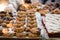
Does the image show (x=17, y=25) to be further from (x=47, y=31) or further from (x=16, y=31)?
(x=47, y=31)

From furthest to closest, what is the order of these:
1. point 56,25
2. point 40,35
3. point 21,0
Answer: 1. point 21,0
2. point 56,25
3. point 40,35

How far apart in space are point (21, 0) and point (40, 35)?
226cm

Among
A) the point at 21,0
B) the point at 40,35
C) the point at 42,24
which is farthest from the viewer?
the point at 21,0

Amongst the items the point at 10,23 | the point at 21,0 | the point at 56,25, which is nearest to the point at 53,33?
the point at 56,25

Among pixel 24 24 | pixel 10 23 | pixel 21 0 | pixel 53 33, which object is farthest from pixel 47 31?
pixel 21 0

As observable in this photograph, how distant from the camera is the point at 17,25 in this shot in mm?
2430

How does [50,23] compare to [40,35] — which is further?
[50,23]

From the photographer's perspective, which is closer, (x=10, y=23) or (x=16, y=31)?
(x=16, y=31)

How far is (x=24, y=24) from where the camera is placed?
252cm

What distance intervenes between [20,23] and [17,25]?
0.28 feet

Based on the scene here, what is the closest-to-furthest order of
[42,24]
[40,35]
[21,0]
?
[40,35] → [42,24] → [21,0]

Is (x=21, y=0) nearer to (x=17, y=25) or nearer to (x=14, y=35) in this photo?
(x=17, y=25)

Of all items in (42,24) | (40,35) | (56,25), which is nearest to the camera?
(40,35)

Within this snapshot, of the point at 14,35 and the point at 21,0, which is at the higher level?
the point at 21,0
